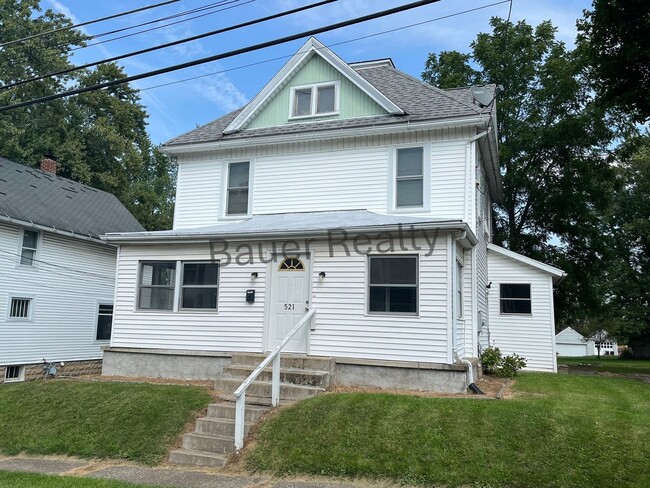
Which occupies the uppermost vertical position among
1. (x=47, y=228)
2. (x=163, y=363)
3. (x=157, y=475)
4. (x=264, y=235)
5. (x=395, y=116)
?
(x=395, y=116)

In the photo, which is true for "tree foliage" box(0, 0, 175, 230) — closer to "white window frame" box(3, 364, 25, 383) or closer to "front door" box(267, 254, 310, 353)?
Result: "white window frame" box(3, 364, 25, 383)

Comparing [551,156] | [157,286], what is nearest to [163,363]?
[157,286]

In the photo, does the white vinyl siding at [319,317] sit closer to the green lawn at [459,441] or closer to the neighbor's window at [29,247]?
the green lawn at [459,441]

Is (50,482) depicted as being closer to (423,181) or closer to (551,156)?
(423,181)

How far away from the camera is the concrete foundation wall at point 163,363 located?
38.0 feet

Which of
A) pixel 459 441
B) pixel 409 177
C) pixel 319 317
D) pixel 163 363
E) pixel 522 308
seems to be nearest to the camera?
pixel 459 441

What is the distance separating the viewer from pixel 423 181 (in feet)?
42.1

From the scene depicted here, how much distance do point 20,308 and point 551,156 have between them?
22.6 m

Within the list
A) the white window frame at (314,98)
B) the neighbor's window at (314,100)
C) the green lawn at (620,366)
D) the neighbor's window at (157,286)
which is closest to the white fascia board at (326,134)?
the white window frame at (314,98)

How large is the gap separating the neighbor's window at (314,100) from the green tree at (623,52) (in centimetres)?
656

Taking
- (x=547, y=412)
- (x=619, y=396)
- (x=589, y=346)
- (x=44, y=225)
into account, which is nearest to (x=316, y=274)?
(x=547, y=412)

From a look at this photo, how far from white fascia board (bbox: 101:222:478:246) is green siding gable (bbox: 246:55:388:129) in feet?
14.2

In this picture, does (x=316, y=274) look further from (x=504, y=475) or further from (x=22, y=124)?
(x=22, y=124)

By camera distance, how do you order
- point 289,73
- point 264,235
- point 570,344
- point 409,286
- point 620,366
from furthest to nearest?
point 570,344 → point 620,366 → point 289,73 → point 264,235 → point 409,286
